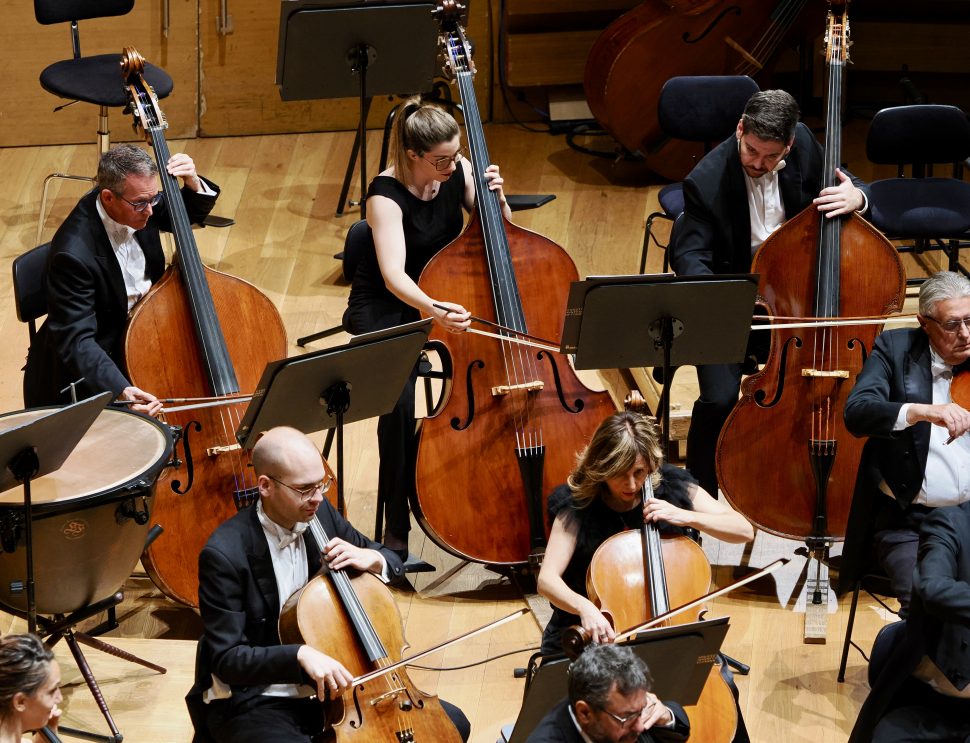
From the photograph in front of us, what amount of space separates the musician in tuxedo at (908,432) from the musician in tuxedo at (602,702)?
3.86 feet

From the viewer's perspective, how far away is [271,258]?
6266 millimetres

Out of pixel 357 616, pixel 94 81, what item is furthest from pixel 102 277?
pixel 94 81

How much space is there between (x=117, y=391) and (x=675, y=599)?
1604 millimetres

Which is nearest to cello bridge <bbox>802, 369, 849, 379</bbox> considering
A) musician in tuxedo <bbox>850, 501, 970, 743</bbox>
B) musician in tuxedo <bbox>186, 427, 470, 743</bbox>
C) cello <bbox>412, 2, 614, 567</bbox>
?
cello <bbox>412, 2, 614, 567</bbox>

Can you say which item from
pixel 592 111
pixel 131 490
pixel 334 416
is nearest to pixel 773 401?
pixel 334 416

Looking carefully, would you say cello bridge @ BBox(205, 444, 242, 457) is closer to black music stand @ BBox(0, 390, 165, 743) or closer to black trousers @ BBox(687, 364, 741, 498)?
black music stand @ BBox(0, 390, 165, 743)

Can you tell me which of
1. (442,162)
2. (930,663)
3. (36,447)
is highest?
(442,162)

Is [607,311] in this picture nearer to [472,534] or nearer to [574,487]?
[574,487]

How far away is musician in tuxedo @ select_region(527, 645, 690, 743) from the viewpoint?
9.16 ft

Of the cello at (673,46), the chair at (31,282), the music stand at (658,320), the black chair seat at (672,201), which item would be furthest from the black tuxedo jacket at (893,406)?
the cello at (673,46)

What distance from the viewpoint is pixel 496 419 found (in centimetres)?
427

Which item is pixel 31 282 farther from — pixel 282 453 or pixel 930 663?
pixel 930 663

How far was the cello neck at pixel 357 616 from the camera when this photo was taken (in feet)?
10.4

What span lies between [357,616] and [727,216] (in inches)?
77.4
